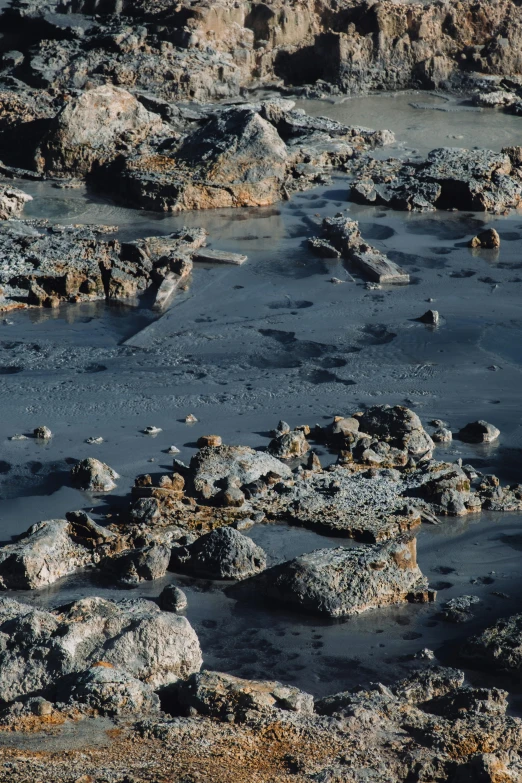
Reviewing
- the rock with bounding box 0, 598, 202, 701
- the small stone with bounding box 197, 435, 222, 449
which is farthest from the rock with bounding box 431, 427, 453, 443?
the rock with bounding box 0, 598, 202, 701

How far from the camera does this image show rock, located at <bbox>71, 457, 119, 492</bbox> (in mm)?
6141

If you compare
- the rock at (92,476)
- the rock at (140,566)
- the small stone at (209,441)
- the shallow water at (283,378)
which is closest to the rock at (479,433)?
the shallow water at (283,378)

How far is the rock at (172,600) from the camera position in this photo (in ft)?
16.3

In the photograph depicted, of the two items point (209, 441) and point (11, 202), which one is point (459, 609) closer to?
point (209, 441)

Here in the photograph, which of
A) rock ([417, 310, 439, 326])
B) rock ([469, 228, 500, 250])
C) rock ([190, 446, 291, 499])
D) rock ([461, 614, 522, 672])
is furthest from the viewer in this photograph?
rock ([469, 228, 500, 250])

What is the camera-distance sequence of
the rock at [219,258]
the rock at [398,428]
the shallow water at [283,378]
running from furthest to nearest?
1. the rock at [219,258]
2. the rock at [398,428]
3. the shallow water at [283,378]

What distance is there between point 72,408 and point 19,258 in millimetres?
2973

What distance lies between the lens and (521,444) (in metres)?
6.92

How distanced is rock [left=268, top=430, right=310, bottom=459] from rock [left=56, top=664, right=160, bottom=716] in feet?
9.80

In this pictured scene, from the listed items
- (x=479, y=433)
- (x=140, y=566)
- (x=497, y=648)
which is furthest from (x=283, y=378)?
(x=497, y=648)

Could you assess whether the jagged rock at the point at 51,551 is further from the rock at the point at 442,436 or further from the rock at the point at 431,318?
the rock at the point at 431,318

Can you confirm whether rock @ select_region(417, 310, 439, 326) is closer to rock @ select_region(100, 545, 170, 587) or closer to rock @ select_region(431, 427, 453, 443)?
rock @ select_region(431, 427, 453, 443)

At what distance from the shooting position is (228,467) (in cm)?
621

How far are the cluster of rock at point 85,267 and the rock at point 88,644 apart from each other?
5.25 metres
